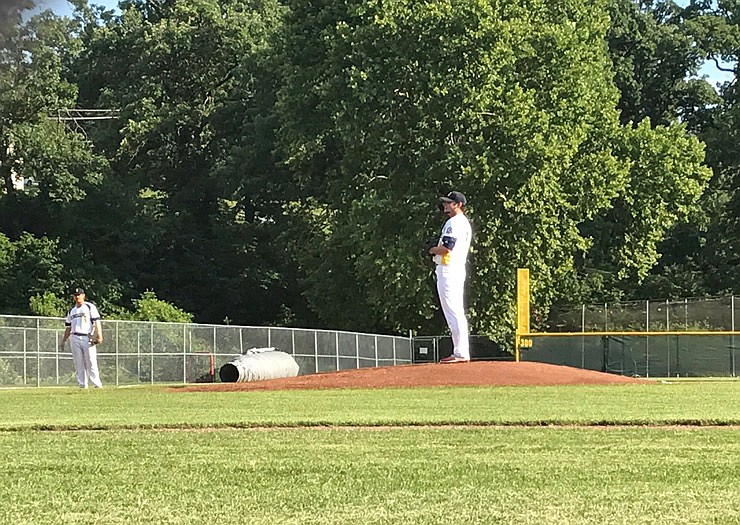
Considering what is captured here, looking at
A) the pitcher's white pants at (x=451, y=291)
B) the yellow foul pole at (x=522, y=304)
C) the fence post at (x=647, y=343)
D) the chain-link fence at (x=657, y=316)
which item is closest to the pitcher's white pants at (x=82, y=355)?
the pitcher's white pants at (x=451, y=291)

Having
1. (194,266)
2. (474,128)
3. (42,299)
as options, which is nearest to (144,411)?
(474,128)

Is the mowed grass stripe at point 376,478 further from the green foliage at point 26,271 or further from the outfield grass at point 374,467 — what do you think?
the green foliage at point 26,271

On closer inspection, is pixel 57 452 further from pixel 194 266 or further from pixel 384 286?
pixel 194 266

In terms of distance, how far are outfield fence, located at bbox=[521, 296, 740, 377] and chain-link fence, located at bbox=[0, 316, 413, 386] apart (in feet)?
20.7

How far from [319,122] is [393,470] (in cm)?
3697

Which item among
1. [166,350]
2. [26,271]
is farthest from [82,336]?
[26,271]

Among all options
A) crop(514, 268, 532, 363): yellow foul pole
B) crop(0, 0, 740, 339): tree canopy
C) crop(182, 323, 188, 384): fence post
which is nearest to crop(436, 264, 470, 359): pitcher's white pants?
crop(514, 268, 532, 363): yellow foul pole

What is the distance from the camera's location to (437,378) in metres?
16.5

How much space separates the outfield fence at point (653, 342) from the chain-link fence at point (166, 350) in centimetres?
630

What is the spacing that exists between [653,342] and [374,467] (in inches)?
1323

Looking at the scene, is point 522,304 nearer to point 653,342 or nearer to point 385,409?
point 385,409

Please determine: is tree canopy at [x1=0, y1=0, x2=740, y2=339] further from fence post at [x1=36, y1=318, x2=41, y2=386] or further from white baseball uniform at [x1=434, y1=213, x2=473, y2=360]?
white baseball uniform at [x1=434, y1=213, x2=473, y2=360]

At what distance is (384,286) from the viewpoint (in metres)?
38.1

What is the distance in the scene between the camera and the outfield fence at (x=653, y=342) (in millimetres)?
37406
